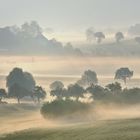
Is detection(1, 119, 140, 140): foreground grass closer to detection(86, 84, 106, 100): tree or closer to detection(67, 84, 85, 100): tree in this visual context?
detection(86, 84, 106, 100): tree

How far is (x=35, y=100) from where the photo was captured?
195m

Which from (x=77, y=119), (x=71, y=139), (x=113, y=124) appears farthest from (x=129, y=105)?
(x=71, y=139)

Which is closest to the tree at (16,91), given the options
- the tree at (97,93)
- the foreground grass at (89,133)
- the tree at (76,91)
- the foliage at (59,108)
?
the tree at (76,91)

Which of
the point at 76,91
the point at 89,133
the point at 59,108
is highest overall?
the point at 76,91

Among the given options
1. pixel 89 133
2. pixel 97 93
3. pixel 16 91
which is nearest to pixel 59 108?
pixel 97 93

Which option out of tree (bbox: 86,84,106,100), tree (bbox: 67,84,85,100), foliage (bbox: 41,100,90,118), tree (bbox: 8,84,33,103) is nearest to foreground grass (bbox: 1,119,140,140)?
foliage (bbox: 41,100,90,118)

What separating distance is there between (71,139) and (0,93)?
11040 cm

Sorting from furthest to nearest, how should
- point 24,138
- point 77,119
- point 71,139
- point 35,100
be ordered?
1. point 35,100
2. point 77,119
3. point 24,138
4. point 71,139

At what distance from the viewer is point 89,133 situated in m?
69.9

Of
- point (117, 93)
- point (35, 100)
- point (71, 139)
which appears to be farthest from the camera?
point (35, 100)

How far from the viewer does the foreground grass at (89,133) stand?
64188 millimetres

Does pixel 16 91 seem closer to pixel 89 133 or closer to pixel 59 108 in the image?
pixel 59 108

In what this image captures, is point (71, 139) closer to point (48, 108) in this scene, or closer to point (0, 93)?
point (48, 108)

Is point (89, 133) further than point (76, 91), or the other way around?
point (76, 91)
